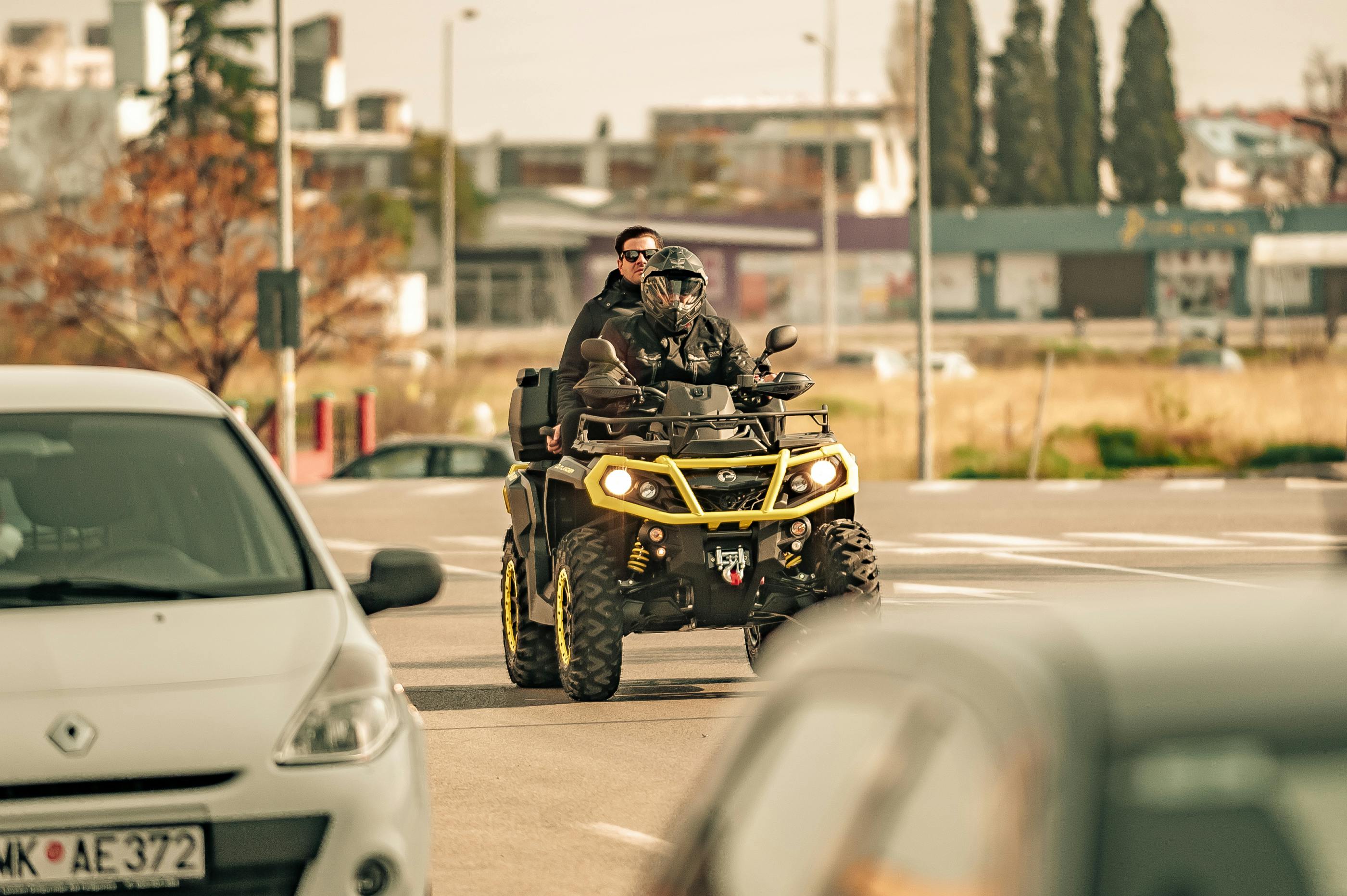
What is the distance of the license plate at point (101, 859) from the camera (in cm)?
431

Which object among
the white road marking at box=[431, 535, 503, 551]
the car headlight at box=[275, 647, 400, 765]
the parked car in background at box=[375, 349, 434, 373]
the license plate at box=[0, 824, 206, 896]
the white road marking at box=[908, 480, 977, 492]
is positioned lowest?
the white road marking at box=[908, 480, 977, 492]

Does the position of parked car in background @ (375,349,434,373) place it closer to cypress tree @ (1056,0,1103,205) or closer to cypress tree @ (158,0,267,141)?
cypress tree @ (158,0,267,141)

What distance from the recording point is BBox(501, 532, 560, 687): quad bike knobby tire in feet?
32.3

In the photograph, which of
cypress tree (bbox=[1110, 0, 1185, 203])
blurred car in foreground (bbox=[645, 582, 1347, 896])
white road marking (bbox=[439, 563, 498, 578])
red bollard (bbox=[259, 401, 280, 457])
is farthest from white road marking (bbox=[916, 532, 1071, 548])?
cypress tree (bbox=[1110, 0, 1185, 203])

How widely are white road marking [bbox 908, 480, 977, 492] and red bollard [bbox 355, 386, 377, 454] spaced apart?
31.5 ft

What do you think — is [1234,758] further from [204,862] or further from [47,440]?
[47,440]

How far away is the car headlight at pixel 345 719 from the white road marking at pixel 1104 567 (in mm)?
9711

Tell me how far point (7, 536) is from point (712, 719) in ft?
12.3

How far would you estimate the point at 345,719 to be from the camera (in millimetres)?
4660

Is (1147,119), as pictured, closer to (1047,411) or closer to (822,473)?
(1047,411)

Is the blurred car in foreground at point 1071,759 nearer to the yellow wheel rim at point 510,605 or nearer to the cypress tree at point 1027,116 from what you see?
the yellow wheel rim at point 510,605

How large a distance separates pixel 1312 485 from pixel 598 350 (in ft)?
58.2


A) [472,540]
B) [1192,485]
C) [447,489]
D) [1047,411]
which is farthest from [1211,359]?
[472,540]

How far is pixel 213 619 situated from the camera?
491 centimetres
